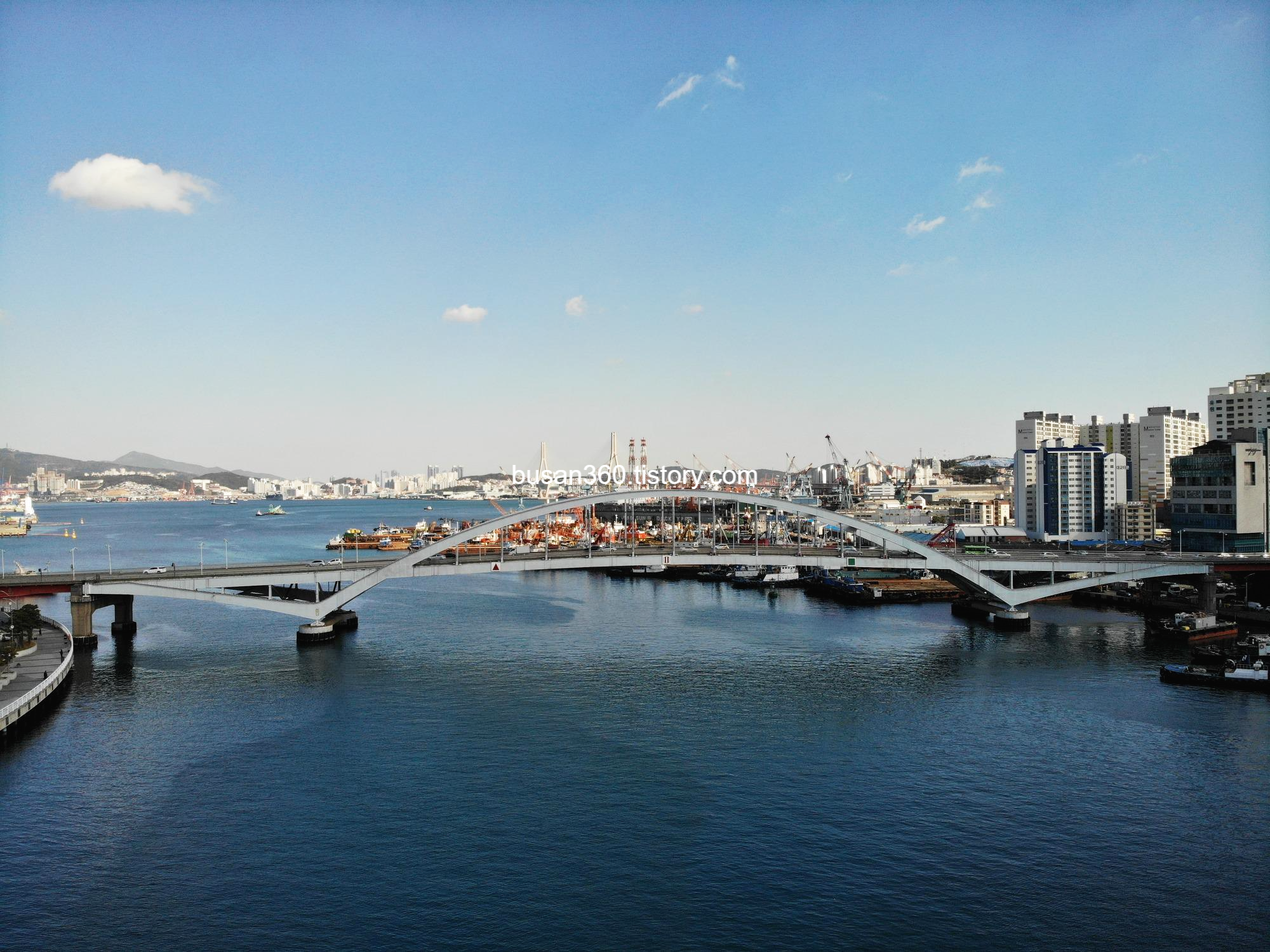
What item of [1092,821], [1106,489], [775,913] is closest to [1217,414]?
[1106,489]

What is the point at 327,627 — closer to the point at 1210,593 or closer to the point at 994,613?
the point at 994,613

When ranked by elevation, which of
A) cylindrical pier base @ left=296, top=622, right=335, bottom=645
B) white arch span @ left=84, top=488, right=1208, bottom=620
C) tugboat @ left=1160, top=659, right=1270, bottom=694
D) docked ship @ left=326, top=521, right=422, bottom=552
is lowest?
tugboat @ left=1160, top=659, right=1270, bottom=694

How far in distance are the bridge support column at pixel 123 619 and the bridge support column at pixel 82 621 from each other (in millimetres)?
2442

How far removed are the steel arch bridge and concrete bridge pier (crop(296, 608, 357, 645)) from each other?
33 cm

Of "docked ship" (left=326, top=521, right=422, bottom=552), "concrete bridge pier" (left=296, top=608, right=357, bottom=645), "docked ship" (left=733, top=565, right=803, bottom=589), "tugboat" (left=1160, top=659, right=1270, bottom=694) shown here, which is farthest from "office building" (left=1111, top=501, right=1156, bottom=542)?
"docked ship" (left=326, top=521, right=422, bottom=552)

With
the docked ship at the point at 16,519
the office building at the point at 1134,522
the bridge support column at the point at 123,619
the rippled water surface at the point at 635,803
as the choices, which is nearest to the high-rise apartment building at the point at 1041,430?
the office building at the point at 1134,522

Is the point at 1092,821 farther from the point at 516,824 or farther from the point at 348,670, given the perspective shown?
the point at 348,670

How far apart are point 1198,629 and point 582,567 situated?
88.3ft

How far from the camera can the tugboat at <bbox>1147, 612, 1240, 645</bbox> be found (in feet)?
121

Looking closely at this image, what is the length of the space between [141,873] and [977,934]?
14.3m

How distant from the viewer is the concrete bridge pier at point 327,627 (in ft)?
120

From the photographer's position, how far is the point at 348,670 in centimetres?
3173

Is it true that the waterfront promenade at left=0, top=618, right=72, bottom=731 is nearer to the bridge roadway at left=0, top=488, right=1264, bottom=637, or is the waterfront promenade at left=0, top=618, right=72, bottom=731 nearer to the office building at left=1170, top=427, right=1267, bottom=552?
the bridge roadway at left=0, top=488, right=1264, bottom=637

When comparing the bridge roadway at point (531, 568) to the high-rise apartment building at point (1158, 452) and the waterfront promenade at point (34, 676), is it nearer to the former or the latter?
the waterfront promenade at point (34, 676)
